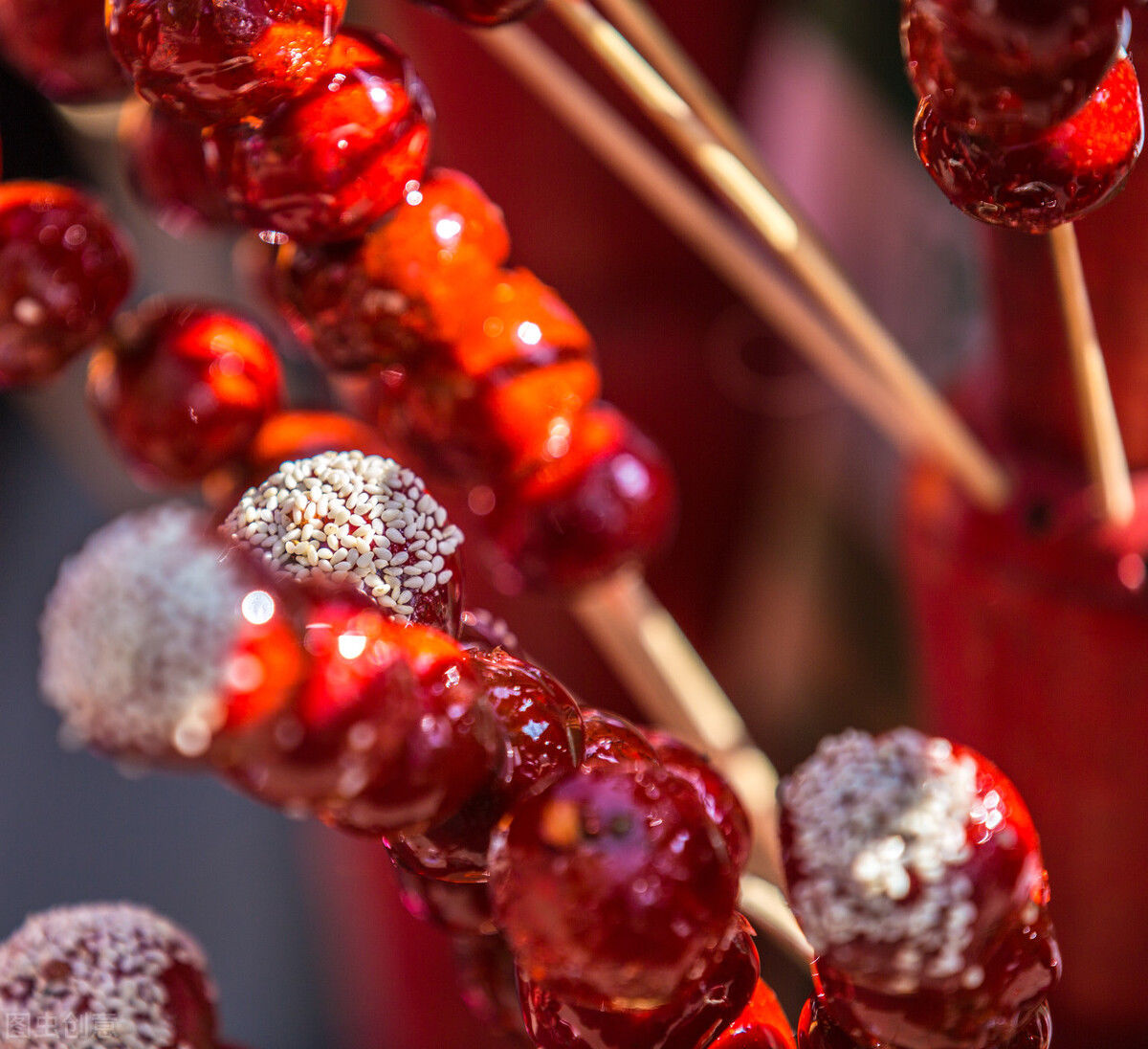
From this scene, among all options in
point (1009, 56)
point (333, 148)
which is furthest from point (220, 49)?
point (1009, 56)

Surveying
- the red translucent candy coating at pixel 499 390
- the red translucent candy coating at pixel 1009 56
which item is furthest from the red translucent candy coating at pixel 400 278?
the red translucent candy coating at pixel 1009 56

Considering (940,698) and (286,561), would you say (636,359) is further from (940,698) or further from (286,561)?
(286,561)

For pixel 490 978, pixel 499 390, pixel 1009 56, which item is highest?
pixel 1009 56

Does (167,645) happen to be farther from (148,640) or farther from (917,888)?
(917,888)

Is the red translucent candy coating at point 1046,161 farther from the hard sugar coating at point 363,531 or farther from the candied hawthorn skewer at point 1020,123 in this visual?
the hard sugar coating at point 363,531

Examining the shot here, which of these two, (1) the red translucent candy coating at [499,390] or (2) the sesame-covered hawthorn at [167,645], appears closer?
(2) the sesame-covered hawthorn at [167,645]

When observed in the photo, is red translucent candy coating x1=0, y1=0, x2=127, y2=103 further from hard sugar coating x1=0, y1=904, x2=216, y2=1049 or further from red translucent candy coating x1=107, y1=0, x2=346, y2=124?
hard sugar coating x1=0, y1=904, x2=216, y2=1049
